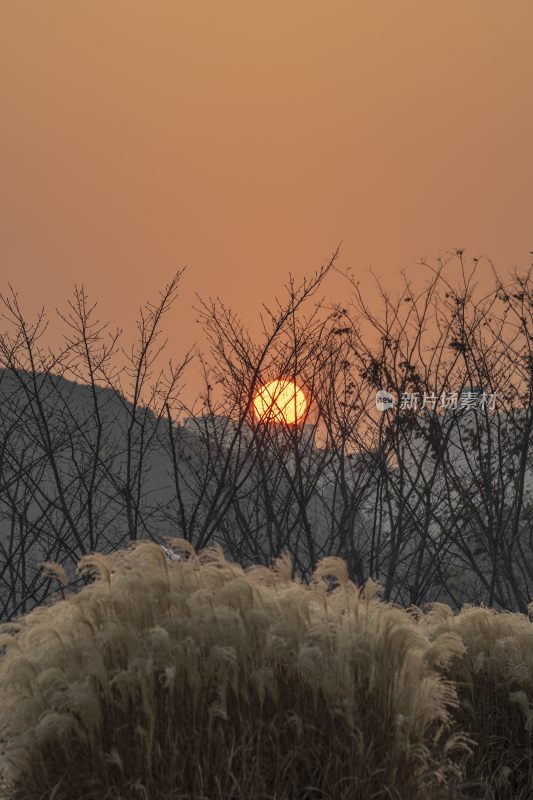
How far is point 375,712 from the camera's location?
17.6ft

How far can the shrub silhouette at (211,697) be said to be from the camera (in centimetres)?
507

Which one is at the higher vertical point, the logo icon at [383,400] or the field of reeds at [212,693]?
the logo icon at [383,400]

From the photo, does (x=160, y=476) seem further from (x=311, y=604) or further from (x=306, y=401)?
(x=311, y=604)

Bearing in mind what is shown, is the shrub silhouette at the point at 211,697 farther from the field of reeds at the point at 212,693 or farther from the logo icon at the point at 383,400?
the logo icon at the point at 383,400

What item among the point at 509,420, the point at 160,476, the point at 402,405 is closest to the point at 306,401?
the point at 402,405

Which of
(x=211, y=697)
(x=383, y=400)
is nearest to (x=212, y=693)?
(x=211, y=697)

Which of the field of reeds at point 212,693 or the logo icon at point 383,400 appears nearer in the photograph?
the field of reeds at point 212,693

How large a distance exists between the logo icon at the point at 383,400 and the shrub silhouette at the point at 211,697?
10387 millimetres

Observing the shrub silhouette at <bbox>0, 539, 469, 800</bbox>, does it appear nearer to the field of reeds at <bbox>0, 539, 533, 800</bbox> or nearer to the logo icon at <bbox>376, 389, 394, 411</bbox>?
the field of reeds at <bbox>0, 539, 533, 800</bbox>

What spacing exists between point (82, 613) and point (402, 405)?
10.9 metres

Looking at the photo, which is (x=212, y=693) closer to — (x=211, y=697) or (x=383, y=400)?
(x=211, y=697)

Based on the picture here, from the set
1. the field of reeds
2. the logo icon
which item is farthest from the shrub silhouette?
the logo icon

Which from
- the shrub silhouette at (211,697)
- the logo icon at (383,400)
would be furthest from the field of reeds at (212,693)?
the logo icon at (383,400)

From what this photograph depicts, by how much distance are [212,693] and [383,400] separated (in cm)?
1111
